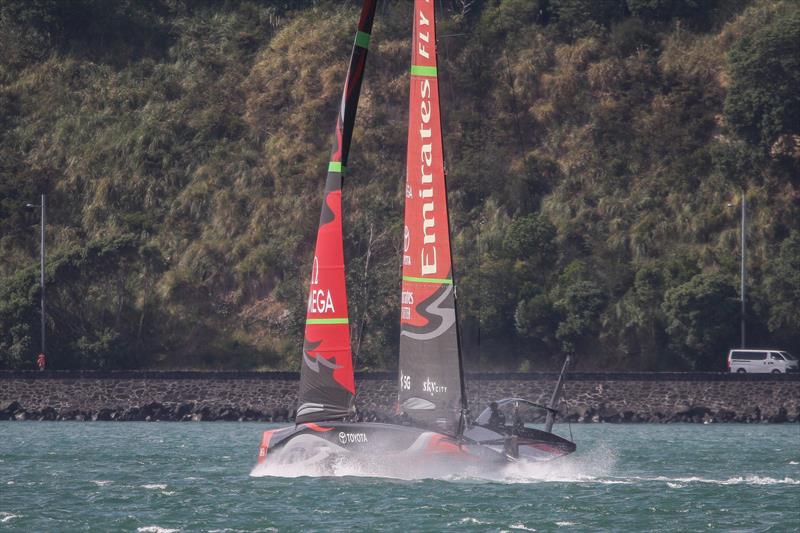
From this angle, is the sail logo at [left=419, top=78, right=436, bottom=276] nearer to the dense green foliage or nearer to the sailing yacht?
the sailing yacht

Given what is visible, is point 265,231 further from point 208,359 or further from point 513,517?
point 513,517

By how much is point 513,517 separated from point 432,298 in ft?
18.5

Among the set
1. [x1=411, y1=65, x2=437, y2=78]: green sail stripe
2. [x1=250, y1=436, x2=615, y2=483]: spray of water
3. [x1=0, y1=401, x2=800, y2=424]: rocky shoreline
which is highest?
[x1=411, y1=65, x2=437, y2=78]: green sail stripe

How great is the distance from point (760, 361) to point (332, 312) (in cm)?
3460

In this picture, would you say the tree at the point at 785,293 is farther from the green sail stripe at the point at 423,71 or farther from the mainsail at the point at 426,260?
the green sail stripe at the point at 423,71

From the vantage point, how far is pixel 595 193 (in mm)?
71875

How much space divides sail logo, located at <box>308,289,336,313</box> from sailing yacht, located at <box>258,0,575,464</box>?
0.02m

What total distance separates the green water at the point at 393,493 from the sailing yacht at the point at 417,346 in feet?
2.60

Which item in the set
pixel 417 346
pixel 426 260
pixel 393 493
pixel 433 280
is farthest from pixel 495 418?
pixel 426 260

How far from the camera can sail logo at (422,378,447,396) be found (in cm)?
2834

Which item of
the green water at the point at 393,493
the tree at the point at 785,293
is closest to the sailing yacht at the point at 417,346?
the green water at the point at 393,493

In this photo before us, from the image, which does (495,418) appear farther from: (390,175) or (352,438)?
(390,175)

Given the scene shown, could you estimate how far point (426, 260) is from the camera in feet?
94.0

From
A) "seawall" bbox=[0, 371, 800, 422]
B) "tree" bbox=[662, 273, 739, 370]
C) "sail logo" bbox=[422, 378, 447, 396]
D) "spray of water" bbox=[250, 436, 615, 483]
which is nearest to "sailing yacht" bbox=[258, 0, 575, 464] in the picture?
"sail logo" bbox=[422, 378, 447, 396]
